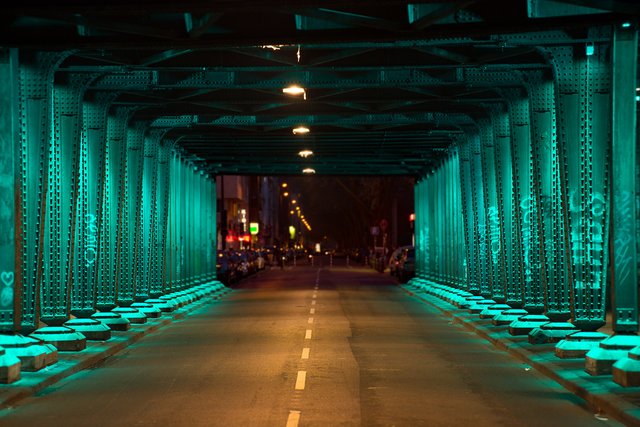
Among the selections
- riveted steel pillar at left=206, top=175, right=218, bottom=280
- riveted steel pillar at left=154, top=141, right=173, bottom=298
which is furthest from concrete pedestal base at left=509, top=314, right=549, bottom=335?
riveted steel pillar at left=206, top=175, right=218, bottom=280

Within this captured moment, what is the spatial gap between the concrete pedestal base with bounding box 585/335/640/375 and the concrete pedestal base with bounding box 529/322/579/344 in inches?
190

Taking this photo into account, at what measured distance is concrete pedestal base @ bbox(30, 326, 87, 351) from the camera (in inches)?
755

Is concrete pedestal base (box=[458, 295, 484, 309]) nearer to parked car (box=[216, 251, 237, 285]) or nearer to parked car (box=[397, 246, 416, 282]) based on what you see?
parked car (box=[397, 246, 416, 282])

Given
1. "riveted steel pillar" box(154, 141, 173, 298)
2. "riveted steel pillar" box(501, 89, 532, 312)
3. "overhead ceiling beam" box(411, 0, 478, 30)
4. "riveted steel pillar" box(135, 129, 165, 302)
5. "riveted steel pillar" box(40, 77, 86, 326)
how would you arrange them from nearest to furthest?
"overhead ceiling beam" box(411, 0, 478, 30) → "riveted steel pillar" box(40, 77, 86, 326) → "riveted steel pillar" box(501, 89, 532, 312) → "riveted steel pillar" box(135, 129, 165, 302) → "riveted steel pillar" box(154, 141, 173, 298)

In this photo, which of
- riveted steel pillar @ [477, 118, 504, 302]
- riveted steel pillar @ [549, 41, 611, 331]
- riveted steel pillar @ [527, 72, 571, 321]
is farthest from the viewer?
riveted steel pillar @ [477, 118, 504, 302]

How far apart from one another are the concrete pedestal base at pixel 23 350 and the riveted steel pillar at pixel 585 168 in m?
8.25

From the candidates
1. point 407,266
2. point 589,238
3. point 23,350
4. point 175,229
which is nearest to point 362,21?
point 589,238

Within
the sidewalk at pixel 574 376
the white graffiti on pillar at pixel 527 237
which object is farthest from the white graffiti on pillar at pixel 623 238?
the white graffiti on pillar at pixel 527 237

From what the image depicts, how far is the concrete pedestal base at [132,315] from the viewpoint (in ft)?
90.1

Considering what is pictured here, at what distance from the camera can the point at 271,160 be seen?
142 ft

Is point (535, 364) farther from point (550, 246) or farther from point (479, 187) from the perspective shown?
point (479, 187)

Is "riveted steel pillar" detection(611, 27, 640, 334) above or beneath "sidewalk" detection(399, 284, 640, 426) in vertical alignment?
above

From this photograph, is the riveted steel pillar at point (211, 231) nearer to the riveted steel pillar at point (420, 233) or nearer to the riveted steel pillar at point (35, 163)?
the riveted steel pillar at point (420, 233)

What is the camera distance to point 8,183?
15.9 meters
